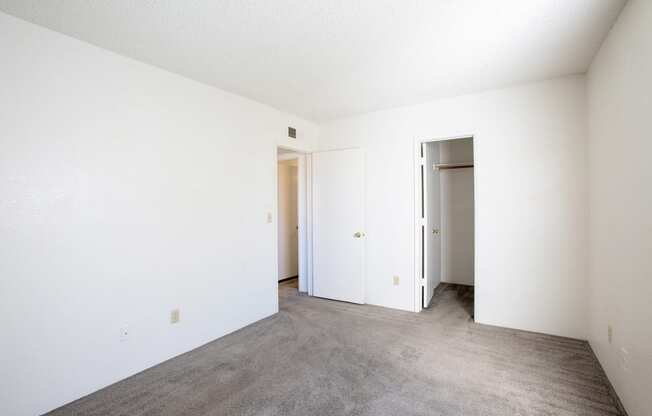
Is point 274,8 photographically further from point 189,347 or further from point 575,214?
point 575,214

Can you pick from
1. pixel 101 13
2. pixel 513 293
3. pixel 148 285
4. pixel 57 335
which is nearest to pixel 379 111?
pixel 513 293

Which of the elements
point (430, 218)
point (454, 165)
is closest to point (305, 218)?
point (430, 218)

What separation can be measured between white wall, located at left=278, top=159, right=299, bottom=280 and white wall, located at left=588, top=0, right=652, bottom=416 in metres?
4.18

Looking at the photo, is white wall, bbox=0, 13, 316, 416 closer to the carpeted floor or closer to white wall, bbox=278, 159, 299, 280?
the carpeted floor

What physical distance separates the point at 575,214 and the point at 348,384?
2.58 meters

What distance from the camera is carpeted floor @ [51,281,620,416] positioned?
199 cm

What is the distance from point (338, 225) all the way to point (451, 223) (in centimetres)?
215

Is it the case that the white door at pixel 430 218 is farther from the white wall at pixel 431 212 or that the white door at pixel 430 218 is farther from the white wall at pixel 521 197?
the white wall at pixel 521 197

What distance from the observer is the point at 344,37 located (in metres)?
2.17

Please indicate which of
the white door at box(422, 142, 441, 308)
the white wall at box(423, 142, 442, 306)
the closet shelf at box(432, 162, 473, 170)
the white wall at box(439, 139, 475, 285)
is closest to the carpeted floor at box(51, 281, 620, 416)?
the white door at box(422, 142, 441, 308)

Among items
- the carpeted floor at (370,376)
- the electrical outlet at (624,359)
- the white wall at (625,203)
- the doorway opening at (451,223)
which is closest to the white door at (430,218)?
the doorway opening at (451,223)

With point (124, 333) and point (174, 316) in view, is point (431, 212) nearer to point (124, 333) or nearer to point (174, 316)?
point (174, 316)

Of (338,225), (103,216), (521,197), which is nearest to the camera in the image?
(103,216)

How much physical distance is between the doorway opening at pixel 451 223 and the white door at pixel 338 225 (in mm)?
903
